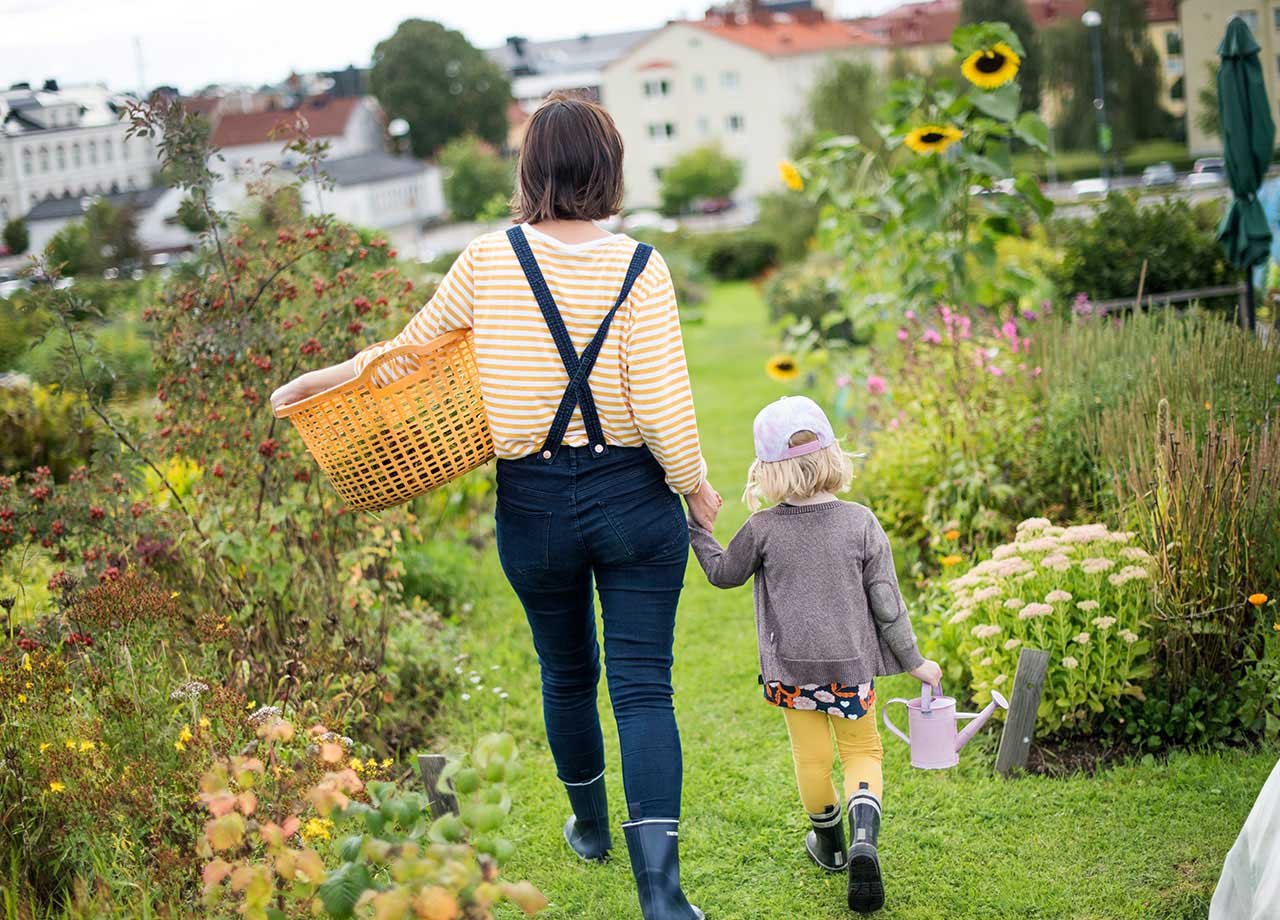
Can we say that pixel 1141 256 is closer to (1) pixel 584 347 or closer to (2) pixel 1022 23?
(1) pixel 584 347

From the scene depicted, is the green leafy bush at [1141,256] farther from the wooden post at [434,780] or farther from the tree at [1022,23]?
the tree at [1022,23]

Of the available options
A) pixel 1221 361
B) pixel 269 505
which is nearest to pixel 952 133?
pixel 1221 361

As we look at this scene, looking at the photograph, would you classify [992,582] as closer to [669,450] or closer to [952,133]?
[669,450]

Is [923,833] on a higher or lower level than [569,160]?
lower

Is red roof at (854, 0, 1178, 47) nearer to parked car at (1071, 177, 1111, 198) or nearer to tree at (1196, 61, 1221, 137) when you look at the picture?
parked car at (1071, 177, 1111, 198)

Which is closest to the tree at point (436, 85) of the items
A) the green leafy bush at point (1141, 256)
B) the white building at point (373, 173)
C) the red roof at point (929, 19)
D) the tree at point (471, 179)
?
the white building at point (373, 173)

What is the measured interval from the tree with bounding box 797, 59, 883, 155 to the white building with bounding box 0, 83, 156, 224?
9248 mm

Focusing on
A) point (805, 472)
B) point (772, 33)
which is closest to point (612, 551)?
point (805, 472)

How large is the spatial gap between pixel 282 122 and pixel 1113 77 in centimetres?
2238

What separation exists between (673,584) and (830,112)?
16.4 metres

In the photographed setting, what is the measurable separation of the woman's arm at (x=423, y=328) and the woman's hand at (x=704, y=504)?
61cm

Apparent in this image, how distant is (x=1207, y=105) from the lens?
12.0m

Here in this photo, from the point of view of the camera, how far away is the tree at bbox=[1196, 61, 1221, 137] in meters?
11.0

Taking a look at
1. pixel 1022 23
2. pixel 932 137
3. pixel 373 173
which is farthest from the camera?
pixel 373 173
